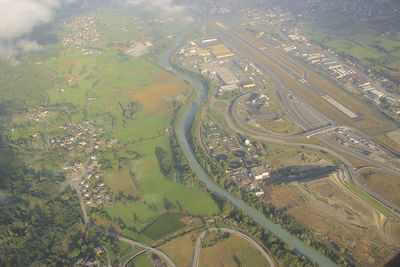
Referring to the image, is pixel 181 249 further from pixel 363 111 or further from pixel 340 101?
pixel 340 101

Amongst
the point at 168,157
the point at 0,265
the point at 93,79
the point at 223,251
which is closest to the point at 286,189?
the point at 223,251

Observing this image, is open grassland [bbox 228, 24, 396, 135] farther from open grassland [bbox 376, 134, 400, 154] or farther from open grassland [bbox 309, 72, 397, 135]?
open grassland [bbox 376, 134, 400, 154]

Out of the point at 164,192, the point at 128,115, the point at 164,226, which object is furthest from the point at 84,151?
the point at 164,226

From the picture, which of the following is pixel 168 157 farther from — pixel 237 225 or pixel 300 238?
pixel 300 238

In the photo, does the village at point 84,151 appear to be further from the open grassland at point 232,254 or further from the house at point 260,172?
the house at point 260,172

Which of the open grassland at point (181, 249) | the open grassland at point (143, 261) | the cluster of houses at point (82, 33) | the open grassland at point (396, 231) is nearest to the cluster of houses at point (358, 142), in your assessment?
the open grassland at point (396, 231)

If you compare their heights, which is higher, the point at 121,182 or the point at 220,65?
the point at 220,65

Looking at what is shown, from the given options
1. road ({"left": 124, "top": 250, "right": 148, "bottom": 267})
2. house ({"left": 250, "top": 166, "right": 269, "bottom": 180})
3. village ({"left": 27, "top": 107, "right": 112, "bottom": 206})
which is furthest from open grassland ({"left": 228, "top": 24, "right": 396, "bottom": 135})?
village ({"left": 27, "top": 107, "right": 112, "bottom": 206})
